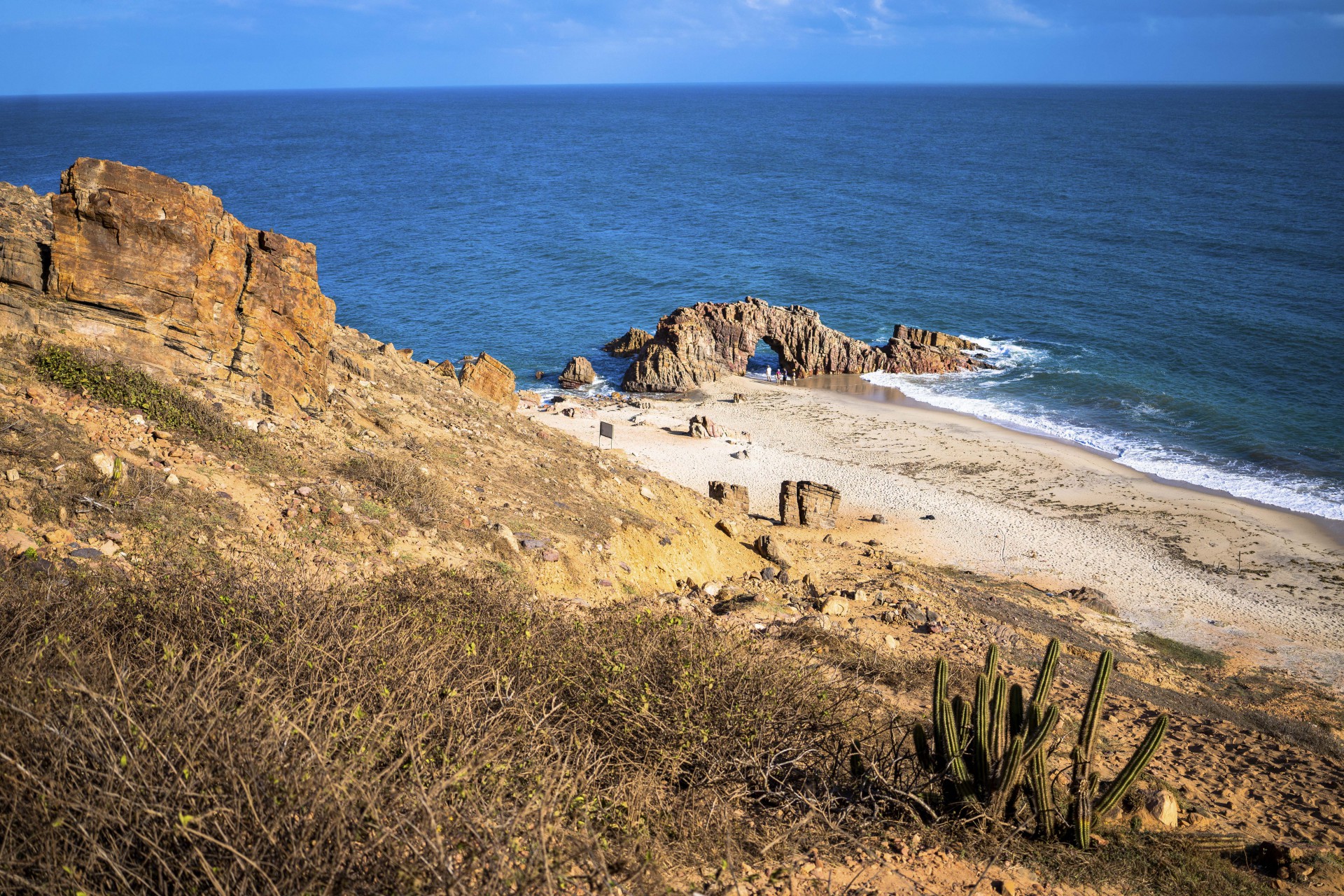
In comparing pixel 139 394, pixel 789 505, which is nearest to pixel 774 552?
pixel 789 505

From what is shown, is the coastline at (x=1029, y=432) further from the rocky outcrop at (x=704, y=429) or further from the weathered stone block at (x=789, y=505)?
the weathered stone block at (x=789, y=505)

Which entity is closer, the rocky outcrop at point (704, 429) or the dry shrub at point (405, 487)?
the dry shrub at point (405, 487)

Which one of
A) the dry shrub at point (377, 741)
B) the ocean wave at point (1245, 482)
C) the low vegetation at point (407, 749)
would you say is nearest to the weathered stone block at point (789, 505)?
the low vegetation at point (407, 749)

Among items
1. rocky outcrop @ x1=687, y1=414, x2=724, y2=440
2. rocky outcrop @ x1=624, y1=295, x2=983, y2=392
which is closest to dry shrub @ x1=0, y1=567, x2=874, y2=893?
rocky outcrop @ x1=687, y1=414, x2=724, y2=440

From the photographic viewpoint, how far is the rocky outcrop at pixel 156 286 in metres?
12.7

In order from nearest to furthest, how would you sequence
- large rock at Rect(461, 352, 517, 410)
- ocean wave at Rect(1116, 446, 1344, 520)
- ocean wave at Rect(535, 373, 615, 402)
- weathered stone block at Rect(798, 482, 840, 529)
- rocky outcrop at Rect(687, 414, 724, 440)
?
weathered stone block at Rect(798, 482, 840, 529), large rock at Rect(461, 352, 517, 410), ocean wave at Rect(1116, 446, 1344, 520), rocky outcrop at Rect(687, 414, 724, 440), ocean wave at Rect(535, 373, 615, 402)

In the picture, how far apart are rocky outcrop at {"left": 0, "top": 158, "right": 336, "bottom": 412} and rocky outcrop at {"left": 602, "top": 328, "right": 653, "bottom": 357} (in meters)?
28.9

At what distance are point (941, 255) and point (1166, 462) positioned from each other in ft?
113

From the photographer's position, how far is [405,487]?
12.9m

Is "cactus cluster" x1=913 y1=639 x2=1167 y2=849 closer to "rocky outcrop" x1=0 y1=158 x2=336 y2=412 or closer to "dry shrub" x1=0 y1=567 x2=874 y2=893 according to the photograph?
"dry shrub" x1=0 y1=567 x2=874 y2=893

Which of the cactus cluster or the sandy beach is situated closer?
the cactus cluster

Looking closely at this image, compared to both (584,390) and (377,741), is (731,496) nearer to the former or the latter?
(377,741)

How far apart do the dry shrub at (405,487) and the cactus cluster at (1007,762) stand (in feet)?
25.4

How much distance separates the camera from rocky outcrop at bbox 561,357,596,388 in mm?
39719
